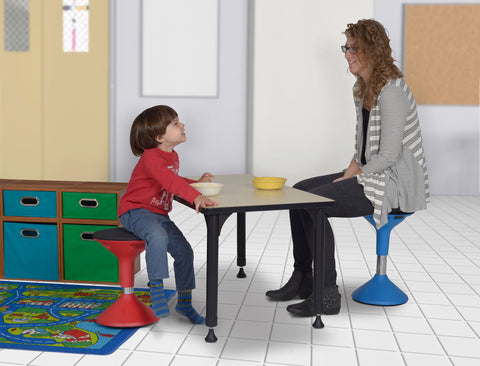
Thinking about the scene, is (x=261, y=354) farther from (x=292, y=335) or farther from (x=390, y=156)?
(x=390, y=156)

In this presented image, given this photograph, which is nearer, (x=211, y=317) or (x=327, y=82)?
(x=211, y=317)

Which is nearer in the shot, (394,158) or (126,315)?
(126,315)

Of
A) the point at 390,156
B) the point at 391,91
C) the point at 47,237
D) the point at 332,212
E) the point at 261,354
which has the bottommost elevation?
the point at 261,354

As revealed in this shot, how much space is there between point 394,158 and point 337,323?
2.36 ft

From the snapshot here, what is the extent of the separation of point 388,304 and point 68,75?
15.3 ft

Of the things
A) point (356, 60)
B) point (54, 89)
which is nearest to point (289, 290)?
point (356, 60)

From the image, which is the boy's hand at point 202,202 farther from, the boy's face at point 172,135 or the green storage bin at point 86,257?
the green storage bin at point 86,257

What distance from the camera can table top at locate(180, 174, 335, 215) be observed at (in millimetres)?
1925

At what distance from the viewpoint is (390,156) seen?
2.36 metres

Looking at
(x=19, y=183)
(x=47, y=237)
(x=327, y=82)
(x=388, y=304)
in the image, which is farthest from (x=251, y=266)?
(x=327, y=82)

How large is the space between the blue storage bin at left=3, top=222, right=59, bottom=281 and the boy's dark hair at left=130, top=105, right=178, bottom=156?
741mm

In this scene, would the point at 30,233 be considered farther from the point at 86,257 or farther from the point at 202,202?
the point at 202,202

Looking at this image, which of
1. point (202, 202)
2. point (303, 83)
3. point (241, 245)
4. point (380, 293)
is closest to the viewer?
point (202, 202)

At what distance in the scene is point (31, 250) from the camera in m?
2.76
